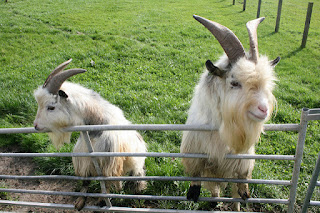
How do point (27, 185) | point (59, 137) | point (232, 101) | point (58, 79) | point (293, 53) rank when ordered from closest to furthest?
point (232, 101) → point (58, 79) → point (59, 137) → point (27, 185) → point (293, 53)

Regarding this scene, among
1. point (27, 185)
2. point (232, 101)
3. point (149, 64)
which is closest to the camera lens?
point (232, 101)

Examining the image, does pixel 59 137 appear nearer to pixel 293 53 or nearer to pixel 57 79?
pixel 57 79

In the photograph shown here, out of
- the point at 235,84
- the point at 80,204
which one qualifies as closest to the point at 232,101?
the point at 235,84

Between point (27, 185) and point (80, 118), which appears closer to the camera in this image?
point (80, 118)

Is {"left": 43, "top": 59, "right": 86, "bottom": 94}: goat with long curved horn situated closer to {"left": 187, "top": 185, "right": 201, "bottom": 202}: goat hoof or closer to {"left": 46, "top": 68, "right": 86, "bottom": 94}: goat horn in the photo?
{"left": 46, "top": 68, "right": 86, "bottom": 94}: goat horn

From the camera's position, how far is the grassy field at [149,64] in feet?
12.7

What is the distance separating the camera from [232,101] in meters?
1.97

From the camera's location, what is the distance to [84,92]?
3.01 m

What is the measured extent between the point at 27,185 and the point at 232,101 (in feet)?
11.6

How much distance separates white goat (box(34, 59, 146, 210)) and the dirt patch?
727 millimetres

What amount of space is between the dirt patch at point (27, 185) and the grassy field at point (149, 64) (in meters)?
0.22

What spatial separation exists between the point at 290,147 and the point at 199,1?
50.4ft

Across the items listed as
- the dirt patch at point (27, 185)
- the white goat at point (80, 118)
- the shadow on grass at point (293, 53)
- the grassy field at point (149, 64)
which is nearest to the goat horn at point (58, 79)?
the white goat at point (80, 118)

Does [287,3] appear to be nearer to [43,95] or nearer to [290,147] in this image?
[290,147]
